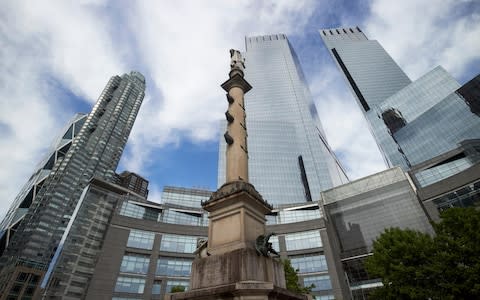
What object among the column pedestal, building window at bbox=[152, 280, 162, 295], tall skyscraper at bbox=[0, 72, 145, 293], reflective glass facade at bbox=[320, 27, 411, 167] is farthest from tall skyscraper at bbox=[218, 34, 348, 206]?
the column pedestal

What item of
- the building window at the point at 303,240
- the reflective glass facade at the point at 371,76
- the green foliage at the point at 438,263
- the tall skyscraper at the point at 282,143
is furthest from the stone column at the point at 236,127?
the reflective glass facade at the point at 371,76

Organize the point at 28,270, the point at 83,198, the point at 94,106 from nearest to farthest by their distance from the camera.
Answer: the point at 83,198 → the point at 28,270 → the point at 94,106

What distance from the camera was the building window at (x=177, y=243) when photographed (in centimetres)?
4723

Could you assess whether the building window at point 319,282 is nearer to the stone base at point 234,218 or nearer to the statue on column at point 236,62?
the stone base at point 234,218

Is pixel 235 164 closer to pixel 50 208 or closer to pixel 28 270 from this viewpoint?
pixel 28 270

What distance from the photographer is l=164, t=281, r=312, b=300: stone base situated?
5.77m

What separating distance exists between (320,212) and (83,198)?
58.5 metres

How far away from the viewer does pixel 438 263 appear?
14.9 meters

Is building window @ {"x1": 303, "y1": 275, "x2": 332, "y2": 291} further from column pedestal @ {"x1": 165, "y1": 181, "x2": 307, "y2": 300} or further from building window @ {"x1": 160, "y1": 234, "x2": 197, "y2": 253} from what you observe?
column pedestal @ {"x1": 165, "y1": 181, "x2": 307, "y2": 300}

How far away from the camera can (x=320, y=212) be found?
51188mm

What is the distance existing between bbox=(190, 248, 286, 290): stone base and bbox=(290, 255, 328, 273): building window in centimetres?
4044

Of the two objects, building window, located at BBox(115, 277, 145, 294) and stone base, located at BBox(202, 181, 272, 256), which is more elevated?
building window, located at BBox(115, 277, 145, 294)

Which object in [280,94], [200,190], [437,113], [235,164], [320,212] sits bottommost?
[235,164]

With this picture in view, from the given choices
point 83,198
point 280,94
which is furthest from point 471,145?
point 280,94
